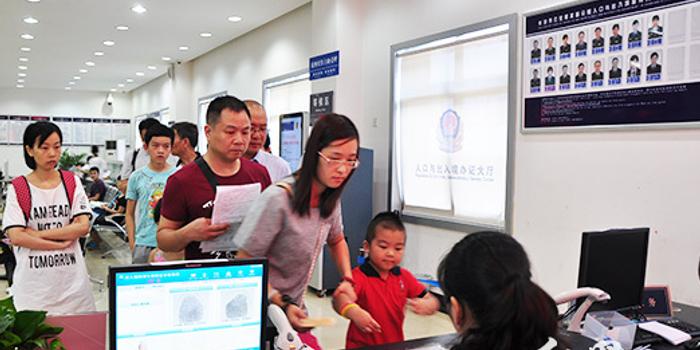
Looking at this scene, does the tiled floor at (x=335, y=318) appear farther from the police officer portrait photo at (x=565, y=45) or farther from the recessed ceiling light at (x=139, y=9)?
the recessed ceiling light at (x=139, y=9)

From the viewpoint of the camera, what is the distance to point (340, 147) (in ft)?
5.79

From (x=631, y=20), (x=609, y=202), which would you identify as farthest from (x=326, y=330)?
(x=631, y=20)

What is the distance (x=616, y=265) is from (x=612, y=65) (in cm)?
173

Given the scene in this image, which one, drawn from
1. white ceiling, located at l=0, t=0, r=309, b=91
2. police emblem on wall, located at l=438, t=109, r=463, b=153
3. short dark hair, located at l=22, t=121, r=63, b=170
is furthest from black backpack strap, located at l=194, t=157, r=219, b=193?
white ceiling, located at l=0, t=0, r=309, b=91

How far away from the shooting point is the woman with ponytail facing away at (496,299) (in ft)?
3.60

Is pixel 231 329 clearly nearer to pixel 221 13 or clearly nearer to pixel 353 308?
pixel 353 308

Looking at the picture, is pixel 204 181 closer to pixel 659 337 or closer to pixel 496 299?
pixel 496 299

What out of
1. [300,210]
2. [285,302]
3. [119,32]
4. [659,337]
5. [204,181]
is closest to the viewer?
[285,302]

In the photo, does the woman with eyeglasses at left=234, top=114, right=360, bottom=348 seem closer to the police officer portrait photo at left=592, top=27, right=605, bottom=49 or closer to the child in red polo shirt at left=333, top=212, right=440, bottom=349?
the child in red polo shirt at left=333, top=212, right=440, bottom=349

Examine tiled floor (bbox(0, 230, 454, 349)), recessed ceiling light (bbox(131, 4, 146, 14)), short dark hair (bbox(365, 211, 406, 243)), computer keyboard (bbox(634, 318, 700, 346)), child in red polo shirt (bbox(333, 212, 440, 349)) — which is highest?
recessed ceiling light (bbox(131, 4, 146, 14))

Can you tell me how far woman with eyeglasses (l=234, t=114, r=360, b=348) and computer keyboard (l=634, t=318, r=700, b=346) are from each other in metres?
1.26

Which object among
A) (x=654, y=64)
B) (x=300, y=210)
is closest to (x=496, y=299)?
(x=300, y=210)

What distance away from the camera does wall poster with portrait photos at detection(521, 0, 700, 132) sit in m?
3.17

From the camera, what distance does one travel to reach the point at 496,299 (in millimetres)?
1103
